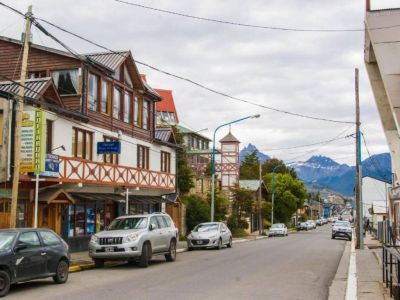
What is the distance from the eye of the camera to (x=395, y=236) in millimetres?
16141

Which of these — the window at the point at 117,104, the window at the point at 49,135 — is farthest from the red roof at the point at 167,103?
the window at the point at 49,135

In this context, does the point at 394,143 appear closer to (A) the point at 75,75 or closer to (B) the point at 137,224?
(B) the point at 137,224

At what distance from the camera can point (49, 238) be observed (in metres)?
15.1

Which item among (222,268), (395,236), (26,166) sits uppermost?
(26,166)

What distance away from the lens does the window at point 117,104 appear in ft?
103

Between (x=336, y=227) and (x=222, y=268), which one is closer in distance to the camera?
(x=222, y=268)

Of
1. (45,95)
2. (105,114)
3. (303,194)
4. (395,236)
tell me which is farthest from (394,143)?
(303,194)

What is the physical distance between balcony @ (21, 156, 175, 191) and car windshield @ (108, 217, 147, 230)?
147 inches

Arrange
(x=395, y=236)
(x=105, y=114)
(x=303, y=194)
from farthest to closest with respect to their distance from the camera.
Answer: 1. (x=303, y=194)
2. (x=105, y=114)
3. (x=395, y=236)

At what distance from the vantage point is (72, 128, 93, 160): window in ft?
89.0

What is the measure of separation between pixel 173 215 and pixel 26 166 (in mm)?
20272

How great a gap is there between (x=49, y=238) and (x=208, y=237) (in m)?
15.4

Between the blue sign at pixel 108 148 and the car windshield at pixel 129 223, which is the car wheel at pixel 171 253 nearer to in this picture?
the car windshield at pixel 129 223

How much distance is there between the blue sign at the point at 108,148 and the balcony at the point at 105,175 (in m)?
0.73
